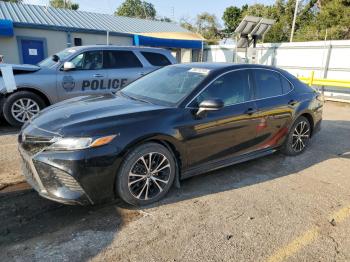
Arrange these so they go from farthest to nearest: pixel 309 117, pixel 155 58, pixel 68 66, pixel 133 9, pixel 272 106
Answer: pixel 133 9
pixel 155 58
pixel 68 66
pixel 309 117
pixel 272 106

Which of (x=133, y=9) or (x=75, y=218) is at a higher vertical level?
(x=133, y=9)

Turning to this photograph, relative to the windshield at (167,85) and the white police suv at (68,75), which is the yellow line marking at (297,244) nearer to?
the windshield at (167,85)

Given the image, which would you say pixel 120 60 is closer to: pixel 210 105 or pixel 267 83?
pixel 267 83

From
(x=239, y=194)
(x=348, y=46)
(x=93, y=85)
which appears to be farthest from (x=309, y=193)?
(x=348, y=46)

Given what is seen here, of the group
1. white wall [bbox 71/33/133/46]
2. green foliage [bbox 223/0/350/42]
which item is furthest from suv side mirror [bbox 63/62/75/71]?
green foliage [bbox 223/0/350/42]

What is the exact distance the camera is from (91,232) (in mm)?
3021

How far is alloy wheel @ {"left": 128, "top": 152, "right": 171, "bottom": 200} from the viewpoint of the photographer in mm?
3395

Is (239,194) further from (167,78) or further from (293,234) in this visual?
(167,78)

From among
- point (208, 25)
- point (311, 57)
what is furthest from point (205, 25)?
point (311, 57)

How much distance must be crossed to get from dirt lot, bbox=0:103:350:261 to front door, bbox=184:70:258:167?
0.45m

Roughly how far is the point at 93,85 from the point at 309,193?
17.4 ft

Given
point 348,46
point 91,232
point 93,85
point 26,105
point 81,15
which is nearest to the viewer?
point 91,232

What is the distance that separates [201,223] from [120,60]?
5.58 m

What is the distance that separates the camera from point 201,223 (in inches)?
128
